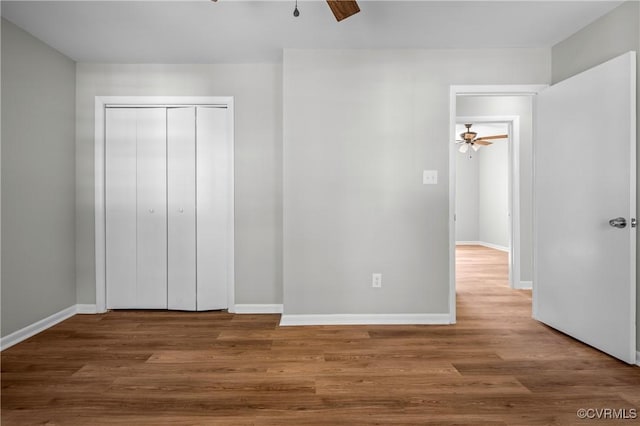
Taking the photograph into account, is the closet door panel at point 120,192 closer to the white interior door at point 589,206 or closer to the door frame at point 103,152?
the door frame at point 103,152

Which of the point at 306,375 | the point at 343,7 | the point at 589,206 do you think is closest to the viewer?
the point at 343,7

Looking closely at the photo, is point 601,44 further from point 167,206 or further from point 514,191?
point 167,206

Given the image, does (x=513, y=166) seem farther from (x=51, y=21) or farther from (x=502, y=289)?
(x=51, y=21)

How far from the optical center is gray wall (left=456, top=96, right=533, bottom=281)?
4398mm

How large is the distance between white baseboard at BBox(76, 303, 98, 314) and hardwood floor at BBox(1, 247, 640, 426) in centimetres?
23

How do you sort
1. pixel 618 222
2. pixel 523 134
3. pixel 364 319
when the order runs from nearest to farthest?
pixel 618 222 < pixel 364 319 < pixel 523 134

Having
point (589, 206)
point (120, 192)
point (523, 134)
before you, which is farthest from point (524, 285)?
point (120, 192)

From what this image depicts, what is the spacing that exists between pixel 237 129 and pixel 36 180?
1.67 meters

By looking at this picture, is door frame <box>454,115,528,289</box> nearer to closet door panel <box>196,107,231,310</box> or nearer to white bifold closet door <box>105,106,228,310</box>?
closet door panel <box>196,107,231,310</box>

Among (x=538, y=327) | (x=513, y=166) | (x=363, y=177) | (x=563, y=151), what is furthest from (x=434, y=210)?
(x=513, y=166)

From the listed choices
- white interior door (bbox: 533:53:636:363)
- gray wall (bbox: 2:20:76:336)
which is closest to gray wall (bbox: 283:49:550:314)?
white interior door (bbox: 533:53:636:363)

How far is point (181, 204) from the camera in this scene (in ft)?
11.5

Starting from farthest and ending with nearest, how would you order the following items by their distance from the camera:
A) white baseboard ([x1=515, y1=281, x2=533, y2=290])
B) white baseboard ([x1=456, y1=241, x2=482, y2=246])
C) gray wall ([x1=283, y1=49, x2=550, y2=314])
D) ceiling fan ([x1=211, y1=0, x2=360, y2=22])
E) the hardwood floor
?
white baseboard ([x1=456, y1=241, x2=482, y2=246]) → white baseboard ([x1=515, y1=281, x2=533, y2=290]) → gray wall ([x1=283, y1=49, x2=550, y2=314]) → ceiling fan ([x1=211, y1=0, x2=360, y2=22]) → the hardwood floor

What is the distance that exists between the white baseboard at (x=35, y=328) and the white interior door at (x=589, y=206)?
4173 millimetres
